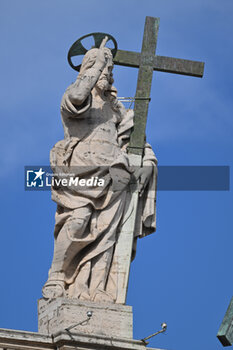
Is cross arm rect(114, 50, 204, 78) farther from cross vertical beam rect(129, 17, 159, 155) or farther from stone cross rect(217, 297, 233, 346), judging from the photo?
stone cross rect(217, 297, 233, 346)

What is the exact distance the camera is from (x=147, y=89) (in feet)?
57.6

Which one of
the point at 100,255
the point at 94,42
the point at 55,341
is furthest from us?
the point at 94,42

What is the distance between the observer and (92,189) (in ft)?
52.1

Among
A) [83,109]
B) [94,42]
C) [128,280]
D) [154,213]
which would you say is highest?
[94,42]

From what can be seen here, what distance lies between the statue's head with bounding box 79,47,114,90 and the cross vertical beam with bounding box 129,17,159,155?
764 millimetres

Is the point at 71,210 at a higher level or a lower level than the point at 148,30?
lower

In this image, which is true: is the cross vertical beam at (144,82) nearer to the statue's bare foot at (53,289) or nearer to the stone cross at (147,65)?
the stone cross at (147,65)

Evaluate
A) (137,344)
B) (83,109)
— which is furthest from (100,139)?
(137,344)

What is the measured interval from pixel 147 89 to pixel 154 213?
7.24ft

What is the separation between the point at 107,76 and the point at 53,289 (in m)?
3.53

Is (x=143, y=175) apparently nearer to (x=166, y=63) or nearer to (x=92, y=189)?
(x=92, y=189)

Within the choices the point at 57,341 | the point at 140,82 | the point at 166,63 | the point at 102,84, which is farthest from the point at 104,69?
the point at 57,341

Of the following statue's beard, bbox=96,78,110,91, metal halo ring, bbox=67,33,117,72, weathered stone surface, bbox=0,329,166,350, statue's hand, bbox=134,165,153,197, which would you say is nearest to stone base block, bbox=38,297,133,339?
weathered stone surface, bbox=0,329,166,350

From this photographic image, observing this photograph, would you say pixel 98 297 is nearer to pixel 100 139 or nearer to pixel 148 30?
pixel 100 139
